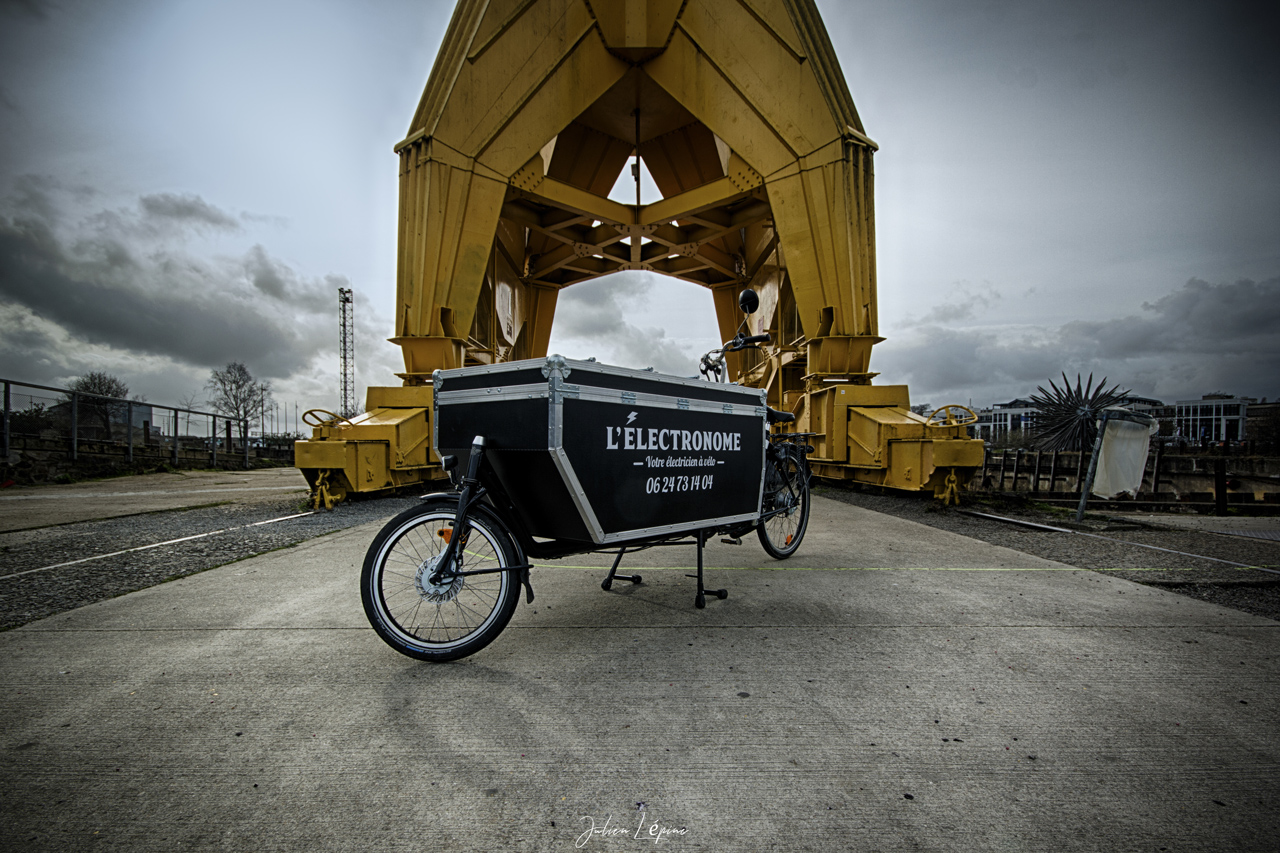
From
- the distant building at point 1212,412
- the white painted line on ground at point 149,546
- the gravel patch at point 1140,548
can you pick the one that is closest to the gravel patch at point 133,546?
the white painted line on ground at point 149,546

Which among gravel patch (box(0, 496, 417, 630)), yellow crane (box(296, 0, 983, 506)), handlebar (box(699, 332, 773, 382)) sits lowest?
gravel patch (box(0, 496, 417, 630))

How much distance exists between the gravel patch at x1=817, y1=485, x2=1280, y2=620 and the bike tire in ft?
5.92

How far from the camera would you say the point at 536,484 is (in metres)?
2.13

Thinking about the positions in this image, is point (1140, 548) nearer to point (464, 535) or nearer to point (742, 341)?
point (742, 341)

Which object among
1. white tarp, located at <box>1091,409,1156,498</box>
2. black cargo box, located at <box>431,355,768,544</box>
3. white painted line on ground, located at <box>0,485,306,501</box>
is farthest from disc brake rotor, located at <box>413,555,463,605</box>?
white painted line on ground, located at <box>0,485,306,501</box>

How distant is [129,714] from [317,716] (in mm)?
590

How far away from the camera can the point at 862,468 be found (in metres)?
7.43

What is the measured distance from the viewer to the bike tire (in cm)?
356

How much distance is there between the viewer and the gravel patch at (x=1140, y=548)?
2992 millimetres

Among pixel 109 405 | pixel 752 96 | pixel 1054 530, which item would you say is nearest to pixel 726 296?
pixel 752 96

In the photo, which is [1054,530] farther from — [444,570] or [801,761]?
[444,570]

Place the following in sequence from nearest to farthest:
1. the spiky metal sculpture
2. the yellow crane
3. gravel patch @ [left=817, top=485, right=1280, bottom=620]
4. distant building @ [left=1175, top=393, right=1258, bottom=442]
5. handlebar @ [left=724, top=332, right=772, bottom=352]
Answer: gravel patch @ [left=817, top=485, right=1280, bottom=620], handlebar @ [left=724, top=332, right=772, bottom=352], the yellow crane, the spiky metal sculpture, distant building @ [left=1175, top=393, right=1258, bottom=442]

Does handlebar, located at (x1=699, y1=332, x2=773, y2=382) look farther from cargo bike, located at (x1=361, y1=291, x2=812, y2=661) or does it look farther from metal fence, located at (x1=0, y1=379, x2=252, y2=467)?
metal fence, located at (x1=0, y1=379, x2=252, y2=467)

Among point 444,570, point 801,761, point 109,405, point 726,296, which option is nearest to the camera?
point 801,761
